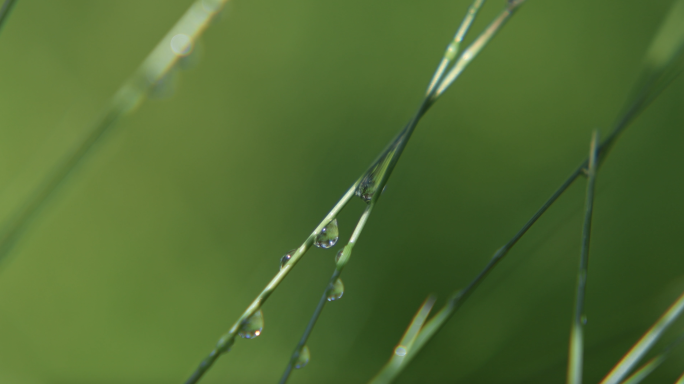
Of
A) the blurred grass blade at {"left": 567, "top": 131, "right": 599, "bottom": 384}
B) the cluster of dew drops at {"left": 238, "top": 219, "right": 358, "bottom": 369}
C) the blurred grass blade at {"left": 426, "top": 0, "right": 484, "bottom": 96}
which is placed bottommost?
the cluster of dew drops at {"left": 238, "top": 219, "right": 358, "bottom": 369}

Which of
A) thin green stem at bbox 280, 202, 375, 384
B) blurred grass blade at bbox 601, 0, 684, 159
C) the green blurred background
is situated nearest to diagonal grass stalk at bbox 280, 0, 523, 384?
thin green stem at bbox 280, 202, 375, 384

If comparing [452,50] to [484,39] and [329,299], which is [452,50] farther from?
[329,299]

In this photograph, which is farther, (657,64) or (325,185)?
(325,185)

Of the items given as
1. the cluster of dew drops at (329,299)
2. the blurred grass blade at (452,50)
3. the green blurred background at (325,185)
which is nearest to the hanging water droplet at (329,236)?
the cluster of dew drops at (329,299)

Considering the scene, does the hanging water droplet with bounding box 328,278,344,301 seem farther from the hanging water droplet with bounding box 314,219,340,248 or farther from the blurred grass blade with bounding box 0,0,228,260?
the blurred grass blade with bounding box 0,0,228,260

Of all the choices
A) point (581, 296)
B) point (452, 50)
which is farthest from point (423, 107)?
point (581, 296)

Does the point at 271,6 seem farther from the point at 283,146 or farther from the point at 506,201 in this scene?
the point at 506,201

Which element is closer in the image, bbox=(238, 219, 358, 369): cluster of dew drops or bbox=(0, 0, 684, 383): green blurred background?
bbox=(238, 219, 358, 369): cluster of dew drops

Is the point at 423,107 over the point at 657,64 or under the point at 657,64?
under

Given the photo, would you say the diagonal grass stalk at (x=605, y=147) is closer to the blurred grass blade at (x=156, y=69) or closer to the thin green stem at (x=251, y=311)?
the thin green stem at (x=251, y=311)
